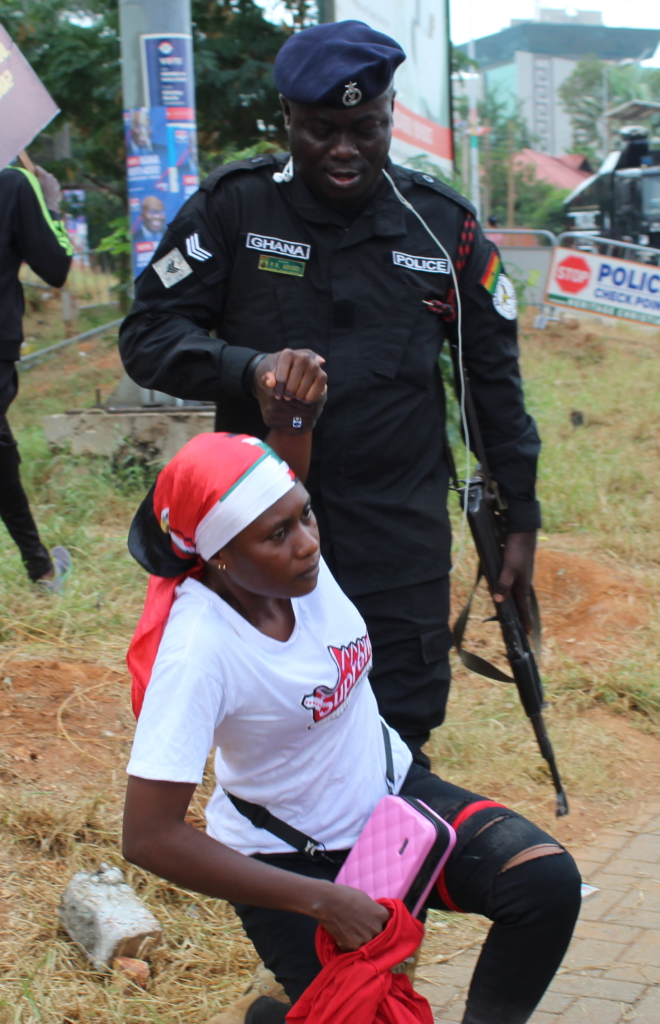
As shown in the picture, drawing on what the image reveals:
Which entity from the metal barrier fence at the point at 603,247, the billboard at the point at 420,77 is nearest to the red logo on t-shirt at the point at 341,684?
the billboard at the point at 420,77

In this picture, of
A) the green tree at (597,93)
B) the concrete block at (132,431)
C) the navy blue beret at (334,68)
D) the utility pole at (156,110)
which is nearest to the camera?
the navy blue beret at (334,68)

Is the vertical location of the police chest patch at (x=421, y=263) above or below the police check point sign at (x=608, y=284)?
above

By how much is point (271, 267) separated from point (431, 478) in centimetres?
59

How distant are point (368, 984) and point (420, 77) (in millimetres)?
6542

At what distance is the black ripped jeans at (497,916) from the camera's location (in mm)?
1828

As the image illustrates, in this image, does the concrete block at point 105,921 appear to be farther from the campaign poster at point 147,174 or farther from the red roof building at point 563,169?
the red roof building at point 563,169

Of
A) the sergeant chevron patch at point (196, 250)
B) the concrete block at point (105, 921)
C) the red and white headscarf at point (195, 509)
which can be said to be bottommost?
the concrete block at point (105, 921)

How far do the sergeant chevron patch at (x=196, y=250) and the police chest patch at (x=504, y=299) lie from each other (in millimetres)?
680

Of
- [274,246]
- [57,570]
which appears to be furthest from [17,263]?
[274,246]

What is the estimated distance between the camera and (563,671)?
4469mm

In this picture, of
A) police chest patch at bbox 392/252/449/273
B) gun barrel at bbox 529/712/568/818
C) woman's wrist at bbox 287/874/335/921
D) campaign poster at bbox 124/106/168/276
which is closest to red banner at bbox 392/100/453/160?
campaign poster at bbox 124/106/168/276

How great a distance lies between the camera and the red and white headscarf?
176 centimetres

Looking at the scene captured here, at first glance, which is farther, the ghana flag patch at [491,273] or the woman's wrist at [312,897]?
the ghana flag patch at [491,273]

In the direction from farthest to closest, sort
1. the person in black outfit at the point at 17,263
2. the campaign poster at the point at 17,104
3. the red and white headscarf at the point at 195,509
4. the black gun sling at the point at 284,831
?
the person in black outfit at the point at 17,263 < the campaign poster at the point at 17,104 < the black gun sling at the point at 284,831 < the red and white headscarf at the point at 195,509
